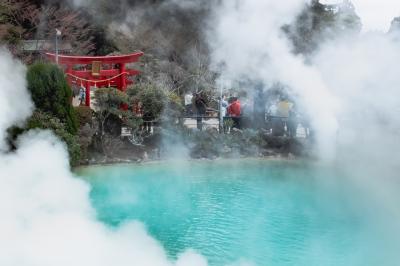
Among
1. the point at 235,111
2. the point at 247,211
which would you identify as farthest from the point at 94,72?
the point at 247,211

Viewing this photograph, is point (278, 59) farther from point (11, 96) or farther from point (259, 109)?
point (11, 96)

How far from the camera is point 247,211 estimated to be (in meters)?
8.96

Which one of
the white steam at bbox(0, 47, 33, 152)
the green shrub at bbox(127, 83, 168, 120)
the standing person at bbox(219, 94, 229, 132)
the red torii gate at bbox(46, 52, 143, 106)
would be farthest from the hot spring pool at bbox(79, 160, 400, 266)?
the red torii gate at bbox(46, 52, 143, 106)

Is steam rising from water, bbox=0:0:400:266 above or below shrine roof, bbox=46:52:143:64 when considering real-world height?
below

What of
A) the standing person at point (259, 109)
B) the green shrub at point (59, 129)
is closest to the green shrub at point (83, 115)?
the green shrub at point (59, 129)

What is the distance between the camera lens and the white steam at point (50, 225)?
17.1 ft

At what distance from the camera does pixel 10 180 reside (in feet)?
19.6

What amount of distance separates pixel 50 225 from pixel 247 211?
4.01 meters

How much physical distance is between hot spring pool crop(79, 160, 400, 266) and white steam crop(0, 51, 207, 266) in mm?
666

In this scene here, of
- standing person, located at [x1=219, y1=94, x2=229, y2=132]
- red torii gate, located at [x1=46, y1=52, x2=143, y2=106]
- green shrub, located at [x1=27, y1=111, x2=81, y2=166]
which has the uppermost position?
red torii gate, located at [x1=46, y1=52, x2=143, y2=106]

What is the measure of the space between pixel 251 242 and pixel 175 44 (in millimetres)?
17606

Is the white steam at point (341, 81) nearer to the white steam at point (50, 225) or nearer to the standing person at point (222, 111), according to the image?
the standing person at point (222, 111)

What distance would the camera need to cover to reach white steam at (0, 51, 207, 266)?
17.1 feet

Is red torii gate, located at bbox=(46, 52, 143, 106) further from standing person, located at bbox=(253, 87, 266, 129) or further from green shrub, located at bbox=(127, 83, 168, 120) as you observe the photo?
standing person, located at bbox=(253, 87, 266, 129)
